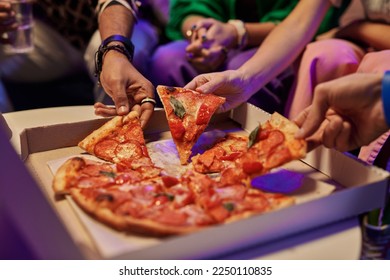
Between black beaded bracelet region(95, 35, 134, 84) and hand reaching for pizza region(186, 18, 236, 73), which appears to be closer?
black beaded bracelet region(95, 35, 134, 84)

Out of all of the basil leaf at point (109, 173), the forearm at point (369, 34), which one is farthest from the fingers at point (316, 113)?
the forearm at point (369, 34)

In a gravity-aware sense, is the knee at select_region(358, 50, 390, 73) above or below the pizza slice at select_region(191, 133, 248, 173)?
above

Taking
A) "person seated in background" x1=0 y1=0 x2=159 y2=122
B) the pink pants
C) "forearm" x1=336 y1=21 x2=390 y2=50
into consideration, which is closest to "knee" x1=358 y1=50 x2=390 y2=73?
the pink pants

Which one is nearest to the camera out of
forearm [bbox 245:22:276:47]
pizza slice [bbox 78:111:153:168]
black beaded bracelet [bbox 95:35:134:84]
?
pizza slice [bbox 78:111:153:168]

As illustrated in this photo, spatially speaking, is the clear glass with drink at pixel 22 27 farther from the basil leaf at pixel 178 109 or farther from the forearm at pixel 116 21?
the basil leaf at pixel 178 109

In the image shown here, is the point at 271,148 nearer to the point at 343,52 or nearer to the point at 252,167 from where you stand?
the point at 252,167

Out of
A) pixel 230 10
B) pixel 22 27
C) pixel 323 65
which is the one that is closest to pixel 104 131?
pixel 323 65

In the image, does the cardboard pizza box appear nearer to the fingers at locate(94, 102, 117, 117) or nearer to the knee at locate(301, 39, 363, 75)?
the fingers at locate(94, 102, 117, 117)

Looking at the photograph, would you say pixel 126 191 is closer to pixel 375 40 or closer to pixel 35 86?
pixel 375 40
